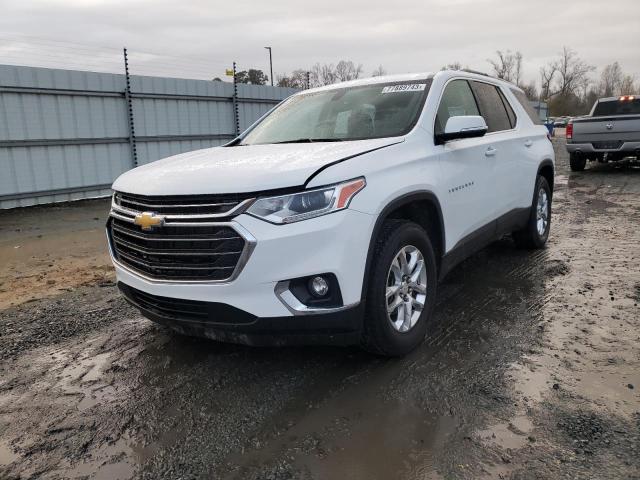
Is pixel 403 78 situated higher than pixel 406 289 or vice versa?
pixel 403 78

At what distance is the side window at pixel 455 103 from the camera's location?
3.96 metres

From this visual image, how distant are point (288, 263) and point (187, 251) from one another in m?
0.60

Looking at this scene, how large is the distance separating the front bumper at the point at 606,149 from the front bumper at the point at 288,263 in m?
12.4

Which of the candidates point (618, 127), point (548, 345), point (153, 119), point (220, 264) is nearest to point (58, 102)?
point (153, 119)

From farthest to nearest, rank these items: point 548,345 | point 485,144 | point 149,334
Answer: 1. point 485,144
2. point 149,334
3. point 548,345

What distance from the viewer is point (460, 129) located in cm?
371

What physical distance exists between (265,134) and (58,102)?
291 inches

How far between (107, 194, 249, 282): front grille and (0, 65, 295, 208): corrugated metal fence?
7.83 meters

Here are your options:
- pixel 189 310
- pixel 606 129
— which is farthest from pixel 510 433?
pixel 606 129

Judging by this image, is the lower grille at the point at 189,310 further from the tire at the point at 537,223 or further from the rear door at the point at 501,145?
the tire at the point at 537,223

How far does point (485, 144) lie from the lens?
4.45 m

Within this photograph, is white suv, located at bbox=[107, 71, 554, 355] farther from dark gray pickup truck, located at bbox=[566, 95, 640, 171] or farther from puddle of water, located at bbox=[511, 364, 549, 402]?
dark gray pickup truck, located at bbox=[566, 95, 640, 171]

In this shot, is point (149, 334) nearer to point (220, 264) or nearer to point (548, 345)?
point (220, 264)

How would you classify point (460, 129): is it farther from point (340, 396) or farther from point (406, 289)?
point (340, 396)
